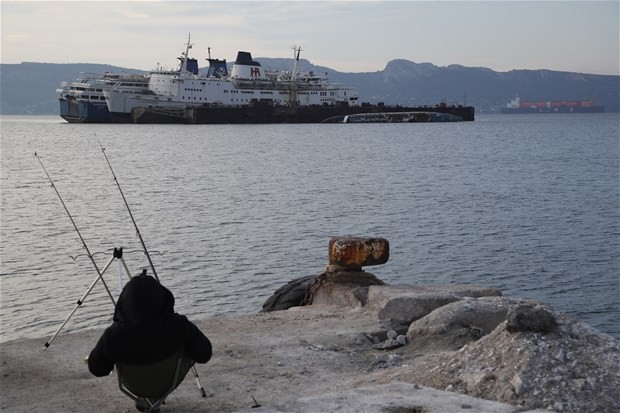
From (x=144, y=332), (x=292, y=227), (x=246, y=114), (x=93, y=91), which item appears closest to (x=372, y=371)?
(x=144, y=332)

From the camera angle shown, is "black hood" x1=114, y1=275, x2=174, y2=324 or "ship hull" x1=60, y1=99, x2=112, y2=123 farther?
"ship hull" x1=60, y1=99, x2=112, y2=123

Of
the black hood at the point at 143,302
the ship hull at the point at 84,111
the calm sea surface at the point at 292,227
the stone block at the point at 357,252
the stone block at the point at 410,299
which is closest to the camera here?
the black hood at the point at 143,302

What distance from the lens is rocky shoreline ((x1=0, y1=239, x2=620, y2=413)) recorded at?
5.30 meters

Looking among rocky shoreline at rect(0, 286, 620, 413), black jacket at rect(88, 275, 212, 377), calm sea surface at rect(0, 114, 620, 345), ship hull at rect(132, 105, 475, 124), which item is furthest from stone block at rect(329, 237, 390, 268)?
ship hull at rect(132, 105, 475, 124)

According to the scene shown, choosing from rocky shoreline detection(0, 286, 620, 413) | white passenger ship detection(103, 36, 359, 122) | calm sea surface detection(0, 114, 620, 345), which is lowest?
calm sea surface detection(0, 114, 620, 345)

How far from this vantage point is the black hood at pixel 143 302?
4.85m

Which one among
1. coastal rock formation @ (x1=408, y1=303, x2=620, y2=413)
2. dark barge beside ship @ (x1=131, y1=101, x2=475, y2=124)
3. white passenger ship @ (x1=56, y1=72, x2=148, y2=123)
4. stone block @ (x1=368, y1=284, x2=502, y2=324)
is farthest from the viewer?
dark barge beside ship @ (x1=131, y1=101, x2=475, y2=124)

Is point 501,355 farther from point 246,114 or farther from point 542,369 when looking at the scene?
point 246,114

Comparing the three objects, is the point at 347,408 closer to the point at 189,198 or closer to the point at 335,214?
the point at 335,214

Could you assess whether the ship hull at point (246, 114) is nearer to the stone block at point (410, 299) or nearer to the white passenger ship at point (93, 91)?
the white passenger ship at point (93, 91)

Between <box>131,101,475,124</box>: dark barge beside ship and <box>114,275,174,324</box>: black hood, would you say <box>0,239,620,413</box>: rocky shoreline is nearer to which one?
<box>114,275,174,324</box>: black hood

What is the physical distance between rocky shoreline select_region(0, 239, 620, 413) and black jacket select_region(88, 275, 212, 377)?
579 millimetres

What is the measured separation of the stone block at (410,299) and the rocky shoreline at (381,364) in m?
0.01

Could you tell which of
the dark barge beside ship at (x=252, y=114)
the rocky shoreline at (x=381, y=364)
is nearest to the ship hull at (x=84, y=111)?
the dark barge beside ship at (x=252, y=114)
